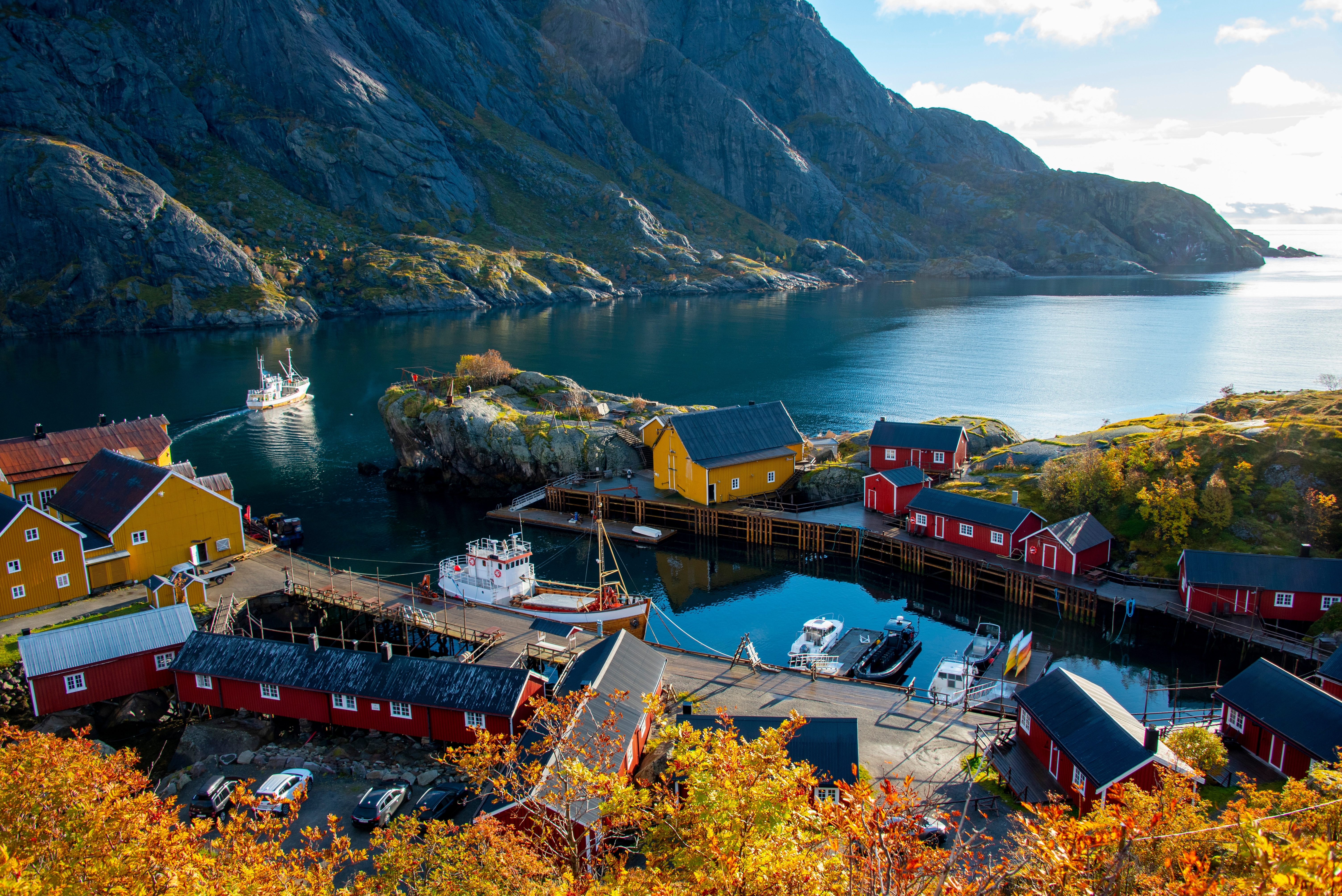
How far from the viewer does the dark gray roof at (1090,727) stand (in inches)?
1029


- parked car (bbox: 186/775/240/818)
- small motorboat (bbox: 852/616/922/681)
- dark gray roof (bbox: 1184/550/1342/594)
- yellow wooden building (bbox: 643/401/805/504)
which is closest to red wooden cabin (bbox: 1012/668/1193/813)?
small motorboat (bbox: 852/616/922/681)

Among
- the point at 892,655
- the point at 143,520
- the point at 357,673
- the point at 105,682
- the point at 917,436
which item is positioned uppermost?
the point at 917,436

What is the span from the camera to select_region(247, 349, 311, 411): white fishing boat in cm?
10400

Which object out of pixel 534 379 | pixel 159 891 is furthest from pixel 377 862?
pixel 534 379

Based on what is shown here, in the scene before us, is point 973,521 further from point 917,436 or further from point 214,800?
point 214,800

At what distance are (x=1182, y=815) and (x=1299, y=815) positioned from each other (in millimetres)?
2009

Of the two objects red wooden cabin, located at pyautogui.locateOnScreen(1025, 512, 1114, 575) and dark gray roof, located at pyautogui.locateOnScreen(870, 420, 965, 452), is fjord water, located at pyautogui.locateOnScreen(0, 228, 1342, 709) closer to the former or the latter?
red wooden cabin, located at pyautogui.locateOnScreen(1025, 512, 1114, 575)

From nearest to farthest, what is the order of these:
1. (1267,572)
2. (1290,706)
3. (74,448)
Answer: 1. (1290,706)
2. (1267,572)
3. (74,448)

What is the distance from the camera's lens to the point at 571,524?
216ft

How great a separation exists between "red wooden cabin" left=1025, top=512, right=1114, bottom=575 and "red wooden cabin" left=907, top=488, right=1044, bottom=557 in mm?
1305

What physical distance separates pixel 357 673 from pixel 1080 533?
4125cm

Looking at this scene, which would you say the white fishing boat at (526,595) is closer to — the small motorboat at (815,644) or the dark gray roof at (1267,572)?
the small motorboat at (815,644)

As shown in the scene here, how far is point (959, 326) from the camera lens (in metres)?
175

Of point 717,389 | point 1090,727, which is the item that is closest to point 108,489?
point 1090,727
